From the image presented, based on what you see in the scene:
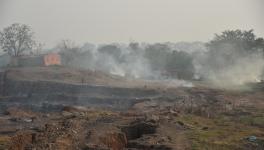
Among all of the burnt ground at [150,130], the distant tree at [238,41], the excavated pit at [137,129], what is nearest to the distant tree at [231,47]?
the distant tree at [238,41]

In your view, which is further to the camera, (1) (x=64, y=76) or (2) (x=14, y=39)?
(2) (x=14, y=39)

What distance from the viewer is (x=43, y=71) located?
176 ft

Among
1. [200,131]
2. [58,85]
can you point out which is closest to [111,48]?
[58,85]

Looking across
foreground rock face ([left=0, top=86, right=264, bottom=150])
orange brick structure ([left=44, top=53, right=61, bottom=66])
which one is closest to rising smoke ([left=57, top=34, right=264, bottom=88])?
orange brick structure ([left=44, top=53, right=61, bottom=66])

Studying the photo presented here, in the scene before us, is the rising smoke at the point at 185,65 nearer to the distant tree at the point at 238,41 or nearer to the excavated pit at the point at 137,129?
the distant tree at the point at 238,41

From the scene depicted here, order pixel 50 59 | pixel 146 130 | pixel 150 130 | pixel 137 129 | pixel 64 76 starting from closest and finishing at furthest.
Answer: pixel 150 130
pixel 146 130
pixel 137 129
pixel 64 76
pixel 50 59

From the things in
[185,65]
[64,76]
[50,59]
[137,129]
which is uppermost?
[50,59]

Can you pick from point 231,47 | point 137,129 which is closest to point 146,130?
point 137,129

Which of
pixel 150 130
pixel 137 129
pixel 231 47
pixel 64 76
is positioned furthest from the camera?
pixel 231 47

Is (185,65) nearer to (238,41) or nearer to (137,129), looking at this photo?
(238,41)

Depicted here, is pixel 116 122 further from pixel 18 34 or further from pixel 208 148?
pixel 18 34

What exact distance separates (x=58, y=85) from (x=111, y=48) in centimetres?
3311

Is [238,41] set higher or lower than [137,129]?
higher

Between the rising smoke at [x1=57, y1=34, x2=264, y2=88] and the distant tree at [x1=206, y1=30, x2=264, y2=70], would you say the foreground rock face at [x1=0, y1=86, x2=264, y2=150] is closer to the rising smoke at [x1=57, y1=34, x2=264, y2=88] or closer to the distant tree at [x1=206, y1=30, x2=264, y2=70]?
the rising smoke at [x1=57, y1=34, x2=264, y2=88]
